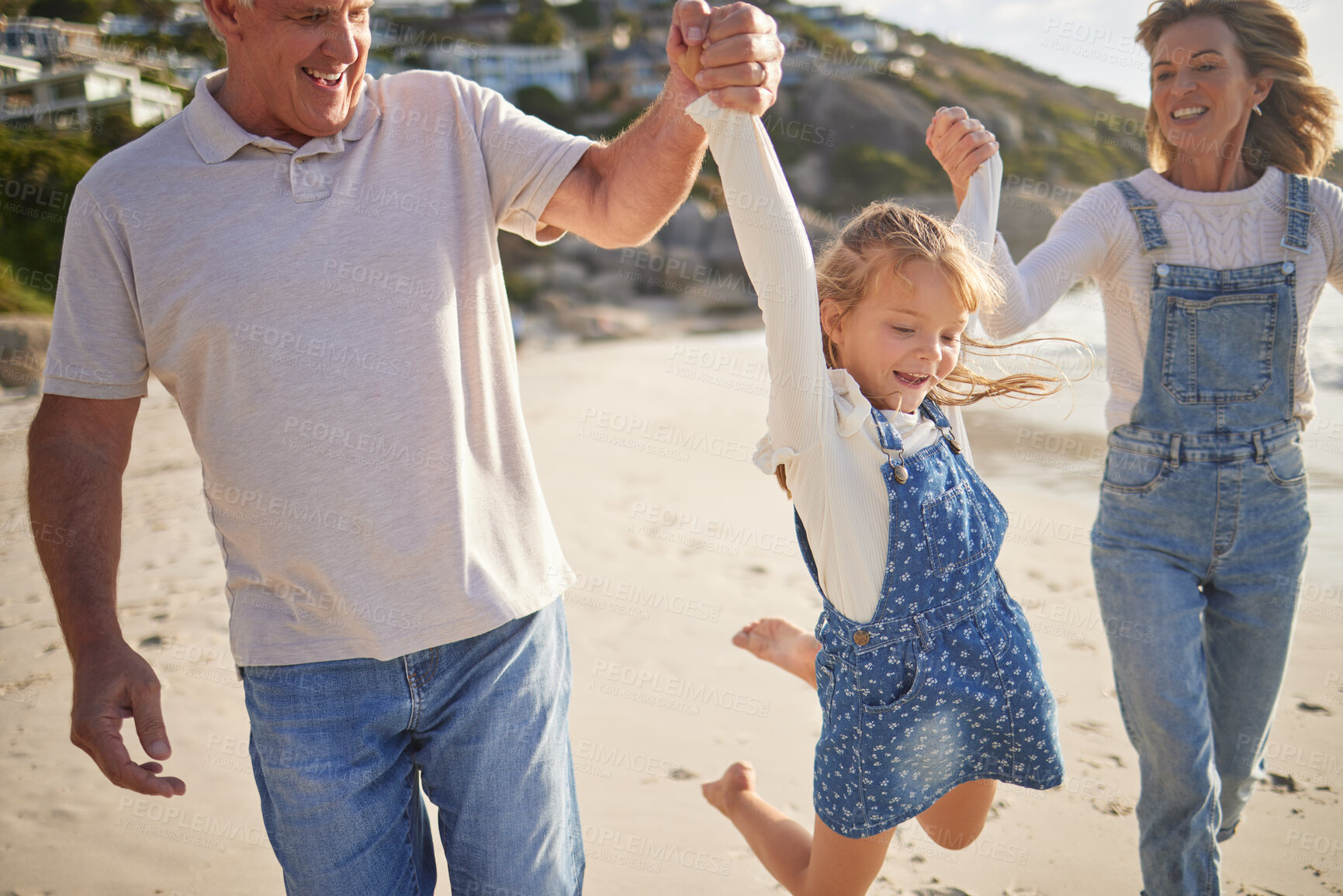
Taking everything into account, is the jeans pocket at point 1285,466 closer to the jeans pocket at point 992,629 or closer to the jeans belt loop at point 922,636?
the jeans pocket at point 992,629

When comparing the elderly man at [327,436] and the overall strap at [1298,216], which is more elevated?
the overall strap at [1298,216]

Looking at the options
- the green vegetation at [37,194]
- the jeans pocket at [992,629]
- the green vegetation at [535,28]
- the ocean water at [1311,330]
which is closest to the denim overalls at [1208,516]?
the jeans pocket at [992,629]

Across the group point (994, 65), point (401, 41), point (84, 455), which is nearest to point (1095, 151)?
point (994, 65)

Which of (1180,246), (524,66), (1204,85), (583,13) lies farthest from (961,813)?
(583,13)

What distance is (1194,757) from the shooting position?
2320mm

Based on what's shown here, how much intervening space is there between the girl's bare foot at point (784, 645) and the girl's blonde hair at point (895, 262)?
53 centimetres

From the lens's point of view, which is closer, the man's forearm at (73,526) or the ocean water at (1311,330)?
the man's forearm at (73,526)

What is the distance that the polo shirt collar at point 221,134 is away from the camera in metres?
1.77

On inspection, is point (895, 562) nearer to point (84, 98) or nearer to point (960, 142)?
point (960, 142)

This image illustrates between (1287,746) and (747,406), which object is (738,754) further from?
(747,406)

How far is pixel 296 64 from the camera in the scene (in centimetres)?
179

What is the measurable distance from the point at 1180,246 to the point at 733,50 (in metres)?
1.59

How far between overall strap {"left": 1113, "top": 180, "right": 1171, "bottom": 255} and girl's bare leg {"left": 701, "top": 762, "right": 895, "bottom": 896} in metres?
1.68

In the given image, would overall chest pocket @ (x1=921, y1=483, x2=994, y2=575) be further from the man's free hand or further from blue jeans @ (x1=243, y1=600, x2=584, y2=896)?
the man's free hand
